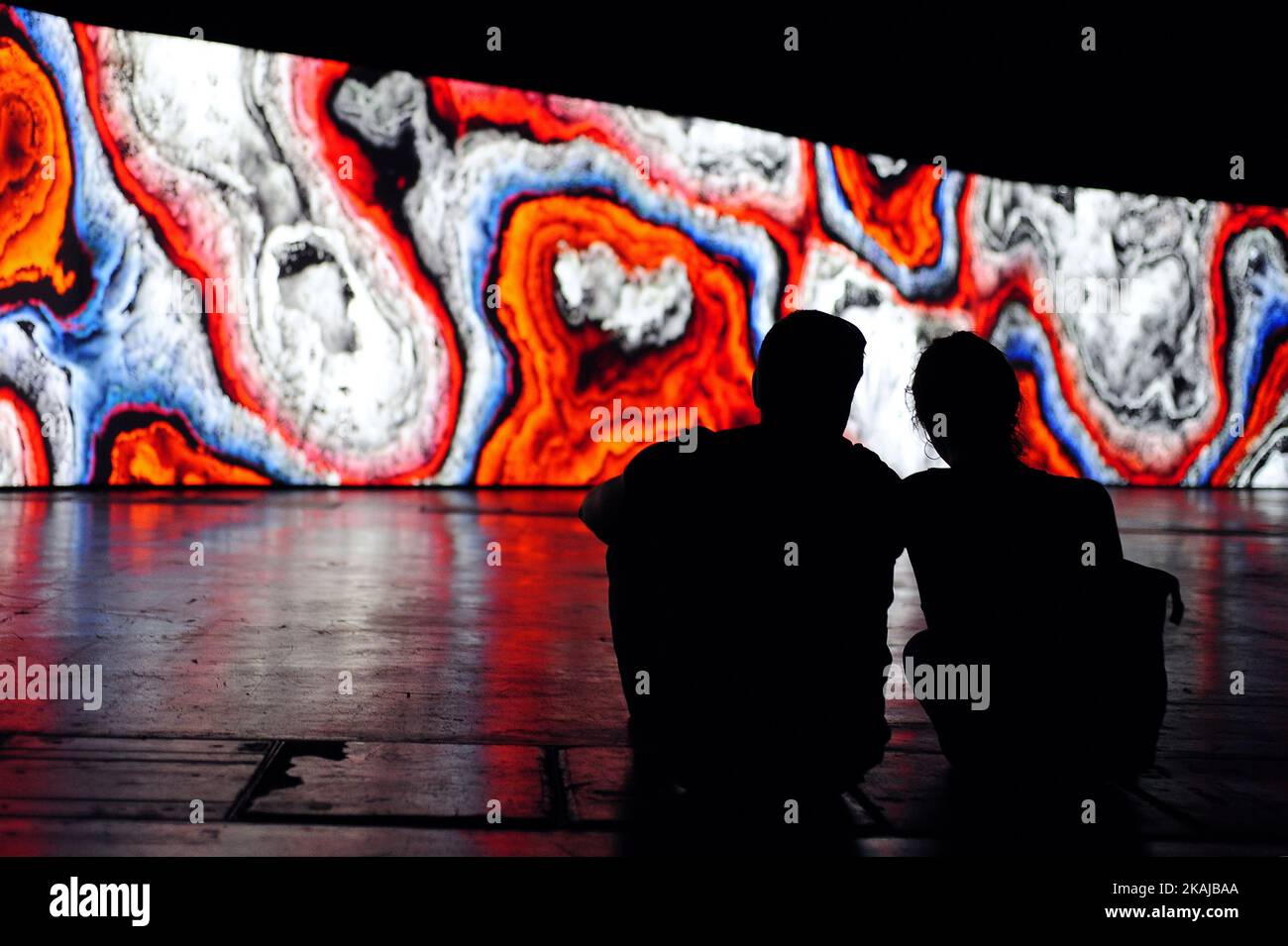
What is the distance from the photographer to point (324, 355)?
11492mm

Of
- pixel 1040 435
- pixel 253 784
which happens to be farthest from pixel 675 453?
pixel 1040 435

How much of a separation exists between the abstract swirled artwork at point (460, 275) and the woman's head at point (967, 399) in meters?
9.04

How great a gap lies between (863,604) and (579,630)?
6.84 feet

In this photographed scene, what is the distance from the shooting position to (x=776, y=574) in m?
2.11

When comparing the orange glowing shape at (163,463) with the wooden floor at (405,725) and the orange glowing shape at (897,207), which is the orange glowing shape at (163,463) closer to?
the wooden floor at (405,725)

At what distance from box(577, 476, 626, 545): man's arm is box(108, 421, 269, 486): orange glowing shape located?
9.71 m

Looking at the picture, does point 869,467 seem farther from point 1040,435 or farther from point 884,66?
point 1040,435

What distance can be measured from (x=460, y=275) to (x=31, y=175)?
141 inches

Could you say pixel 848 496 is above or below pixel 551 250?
below

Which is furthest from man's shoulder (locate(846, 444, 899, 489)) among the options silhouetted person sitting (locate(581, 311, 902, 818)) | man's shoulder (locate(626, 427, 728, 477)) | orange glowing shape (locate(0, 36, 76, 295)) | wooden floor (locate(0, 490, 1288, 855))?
orange glowing shape (locate(0, 36, 76, 295))

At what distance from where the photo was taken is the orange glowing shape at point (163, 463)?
436 inches

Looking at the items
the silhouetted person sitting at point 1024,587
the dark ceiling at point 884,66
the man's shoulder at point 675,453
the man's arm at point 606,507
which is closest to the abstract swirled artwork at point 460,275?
the dark ceiling at point 884,66

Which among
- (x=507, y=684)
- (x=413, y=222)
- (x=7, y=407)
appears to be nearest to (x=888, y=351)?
(x=413, y=222)
